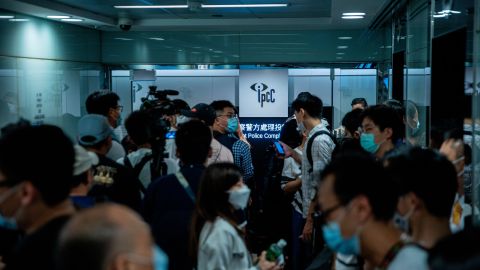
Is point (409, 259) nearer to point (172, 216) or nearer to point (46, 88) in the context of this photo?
point (172, 216)

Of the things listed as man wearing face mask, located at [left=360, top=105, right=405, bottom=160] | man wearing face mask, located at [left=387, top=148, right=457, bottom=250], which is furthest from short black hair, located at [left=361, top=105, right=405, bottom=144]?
man wearing face mask, located at [left=387, top=148, right=457, bottom=250]

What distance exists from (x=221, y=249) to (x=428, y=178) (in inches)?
42.2

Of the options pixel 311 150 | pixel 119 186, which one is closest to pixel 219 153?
pixel 311 150

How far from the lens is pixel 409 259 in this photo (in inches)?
83.4

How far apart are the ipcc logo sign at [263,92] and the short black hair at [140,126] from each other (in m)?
5.89

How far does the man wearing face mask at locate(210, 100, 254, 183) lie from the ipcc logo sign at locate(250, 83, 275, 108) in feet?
11.0

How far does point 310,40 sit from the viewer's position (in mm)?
10422

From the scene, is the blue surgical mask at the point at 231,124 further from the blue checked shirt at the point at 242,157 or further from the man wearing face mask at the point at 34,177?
the man wearing face mask at the point at 34,177

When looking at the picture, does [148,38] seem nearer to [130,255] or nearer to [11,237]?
[11,237]

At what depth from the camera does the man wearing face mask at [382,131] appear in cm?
439

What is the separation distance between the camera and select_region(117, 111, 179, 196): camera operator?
4.27 m

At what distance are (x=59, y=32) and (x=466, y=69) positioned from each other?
7.00 m

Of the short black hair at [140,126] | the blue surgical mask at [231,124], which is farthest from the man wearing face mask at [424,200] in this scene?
the blue surgical mask at [231,124]

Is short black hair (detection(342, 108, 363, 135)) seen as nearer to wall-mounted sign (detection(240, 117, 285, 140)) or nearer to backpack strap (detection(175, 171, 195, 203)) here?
backpack strap (detection(175, 171, 195, 203))
